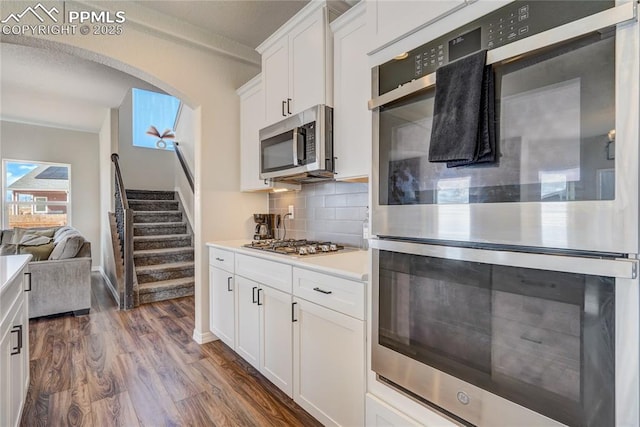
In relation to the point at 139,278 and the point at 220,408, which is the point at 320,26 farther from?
the point at 139,278

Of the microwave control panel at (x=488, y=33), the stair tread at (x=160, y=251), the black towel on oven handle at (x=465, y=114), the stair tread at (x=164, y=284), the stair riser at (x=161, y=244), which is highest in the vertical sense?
the microwave control panel at (x=488, y=33)

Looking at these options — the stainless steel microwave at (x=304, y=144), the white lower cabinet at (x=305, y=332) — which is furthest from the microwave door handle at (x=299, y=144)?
the white lower cabinet at (x=305, y=332)

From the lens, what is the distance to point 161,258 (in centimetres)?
469

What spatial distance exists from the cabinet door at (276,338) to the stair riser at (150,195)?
5045 millimetres

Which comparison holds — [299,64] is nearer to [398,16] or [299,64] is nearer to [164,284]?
[398,16]

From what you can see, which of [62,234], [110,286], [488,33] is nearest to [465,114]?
[488,33]

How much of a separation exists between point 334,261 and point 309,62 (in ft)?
4.38

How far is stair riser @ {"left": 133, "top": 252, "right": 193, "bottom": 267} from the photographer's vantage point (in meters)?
4.53

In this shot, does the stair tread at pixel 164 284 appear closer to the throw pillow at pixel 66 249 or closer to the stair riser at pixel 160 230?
the throw pillow at pixel 66 249

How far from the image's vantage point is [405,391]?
1.15 metres

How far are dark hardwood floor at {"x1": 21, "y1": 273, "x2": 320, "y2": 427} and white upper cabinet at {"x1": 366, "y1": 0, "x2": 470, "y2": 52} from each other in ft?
6.46

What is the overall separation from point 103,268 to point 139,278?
7.14 feet

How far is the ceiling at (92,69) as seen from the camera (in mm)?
2477

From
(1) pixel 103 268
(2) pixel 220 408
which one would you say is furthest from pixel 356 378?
(1) pixel 103 268
